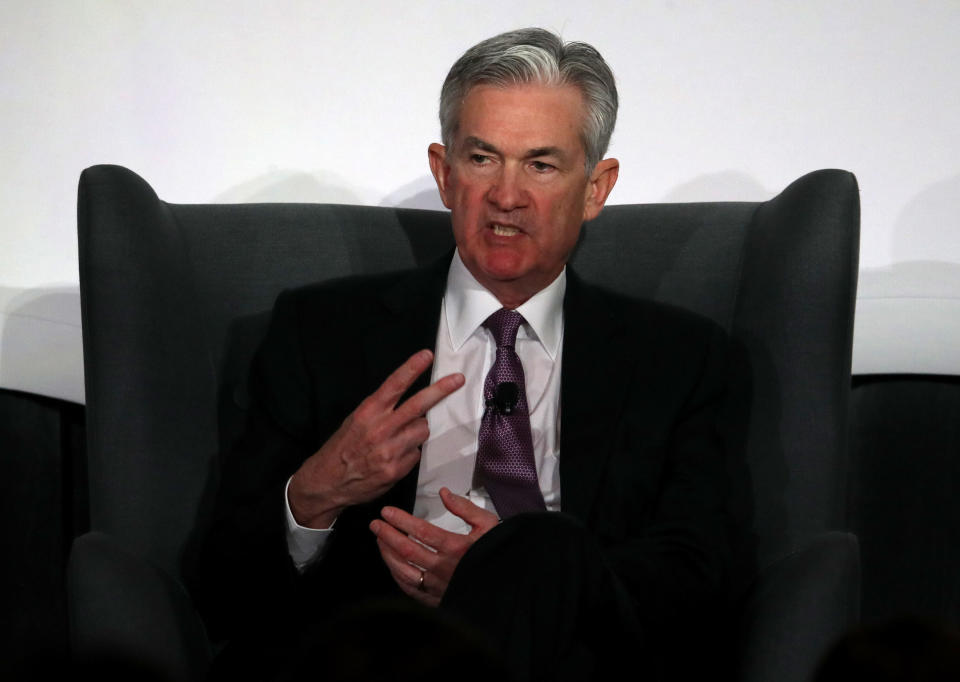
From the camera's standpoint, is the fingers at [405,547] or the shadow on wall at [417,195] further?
the shadow on wall at [417,195]

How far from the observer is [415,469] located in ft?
5.13

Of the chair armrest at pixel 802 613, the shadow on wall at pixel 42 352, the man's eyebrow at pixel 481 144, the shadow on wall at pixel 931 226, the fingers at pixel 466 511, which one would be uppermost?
the man's eyebrow at pixel 481 144

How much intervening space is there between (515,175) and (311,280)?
1.20 feet

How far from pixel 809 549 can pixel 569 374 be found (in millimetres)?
376

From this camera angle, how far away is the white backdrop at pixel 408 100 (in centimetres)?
204

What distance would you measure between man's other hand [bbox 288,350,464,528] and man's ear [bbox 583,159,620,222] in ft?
1.42

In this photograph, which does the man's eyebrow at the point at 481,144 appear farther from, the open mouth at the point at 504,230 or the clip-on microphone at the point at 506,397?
the clip-on microphone at the point at 506,397

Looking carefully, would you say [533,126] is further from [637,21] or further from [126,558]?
[126,558]

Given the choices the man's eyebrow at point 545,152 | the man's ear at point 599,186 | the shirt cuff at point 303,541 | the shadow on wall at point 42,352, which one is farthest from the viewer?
the shadow on wall at point 42,352

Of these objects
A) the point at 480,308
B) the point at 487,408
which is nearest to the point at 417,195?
the point at 480,308

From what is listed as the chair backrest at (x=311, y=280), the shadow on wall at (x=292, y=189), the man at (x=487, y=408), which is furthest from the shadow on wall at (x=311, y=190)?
the man at (x=487, y=408)

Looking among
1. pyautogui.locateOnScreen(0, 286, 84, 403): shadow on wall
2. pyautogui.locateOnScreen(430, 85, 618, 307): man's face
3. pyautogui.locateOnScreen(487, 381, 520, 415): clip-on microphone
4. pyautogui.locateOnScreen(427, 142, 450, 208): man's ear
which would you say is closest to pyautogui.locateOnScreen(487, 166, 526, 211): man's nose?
Result: pyautogui.locateOnScreen(430, 85, 618, 307): man's face

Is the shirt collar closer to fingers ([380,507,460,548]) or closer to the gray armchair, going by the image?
the gray armchair

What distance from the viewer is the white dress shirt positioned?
1594 mm
